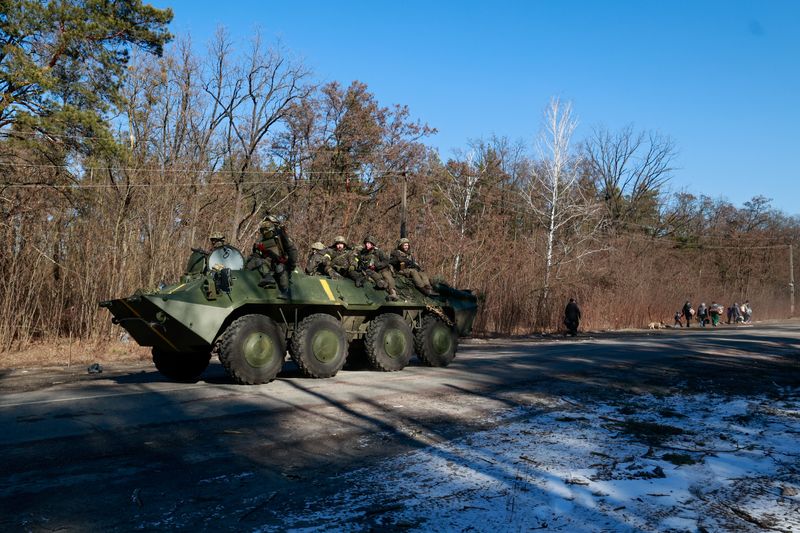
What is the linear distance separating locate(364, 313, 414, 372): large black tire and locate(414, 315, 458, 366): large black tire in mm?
503

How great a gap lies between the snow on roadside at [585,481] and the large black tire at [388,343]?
3884 mm

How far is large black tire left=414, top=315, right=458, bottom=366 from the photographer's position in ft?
40.2

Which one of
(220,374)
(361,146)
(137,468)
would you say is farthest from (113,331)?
(361,146)

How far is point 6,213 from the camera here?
1556cm

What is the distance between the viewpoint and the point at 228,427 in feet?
22.4

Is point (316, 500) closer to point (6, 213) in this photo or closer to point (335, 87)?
point (6, 213)

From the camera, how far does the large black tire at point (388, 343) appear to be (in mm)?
11305

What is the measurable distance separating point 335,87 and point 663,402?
96.0 ft

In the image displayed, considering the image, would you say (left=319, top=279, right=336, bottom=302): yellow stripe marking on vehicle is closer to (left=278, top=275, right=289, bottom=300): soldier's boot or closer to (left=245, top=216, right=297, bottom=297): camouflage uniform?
(left=245, top=216, right=297, bottom=297): camouflage uniform

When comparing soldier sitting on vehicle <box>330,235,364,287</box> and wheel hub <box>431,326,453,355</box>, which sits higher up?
soldier sitting on vehicle <box>330,235,364,287</box>

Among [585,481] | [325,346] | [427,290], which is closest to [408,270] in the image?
[427,290]

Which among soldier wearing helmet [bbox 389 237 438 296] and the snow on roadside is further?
soldier wearing helmet [bbox 389 237 438 296]

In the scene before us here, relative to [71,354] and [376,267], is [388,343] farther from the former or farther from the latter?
[71,354]

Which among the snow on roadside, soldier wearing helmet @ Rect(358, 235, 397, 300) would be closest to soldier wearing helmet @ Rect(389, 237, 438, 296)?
soldier wearing helmet @ Rect(358, 235, 397, 300)
